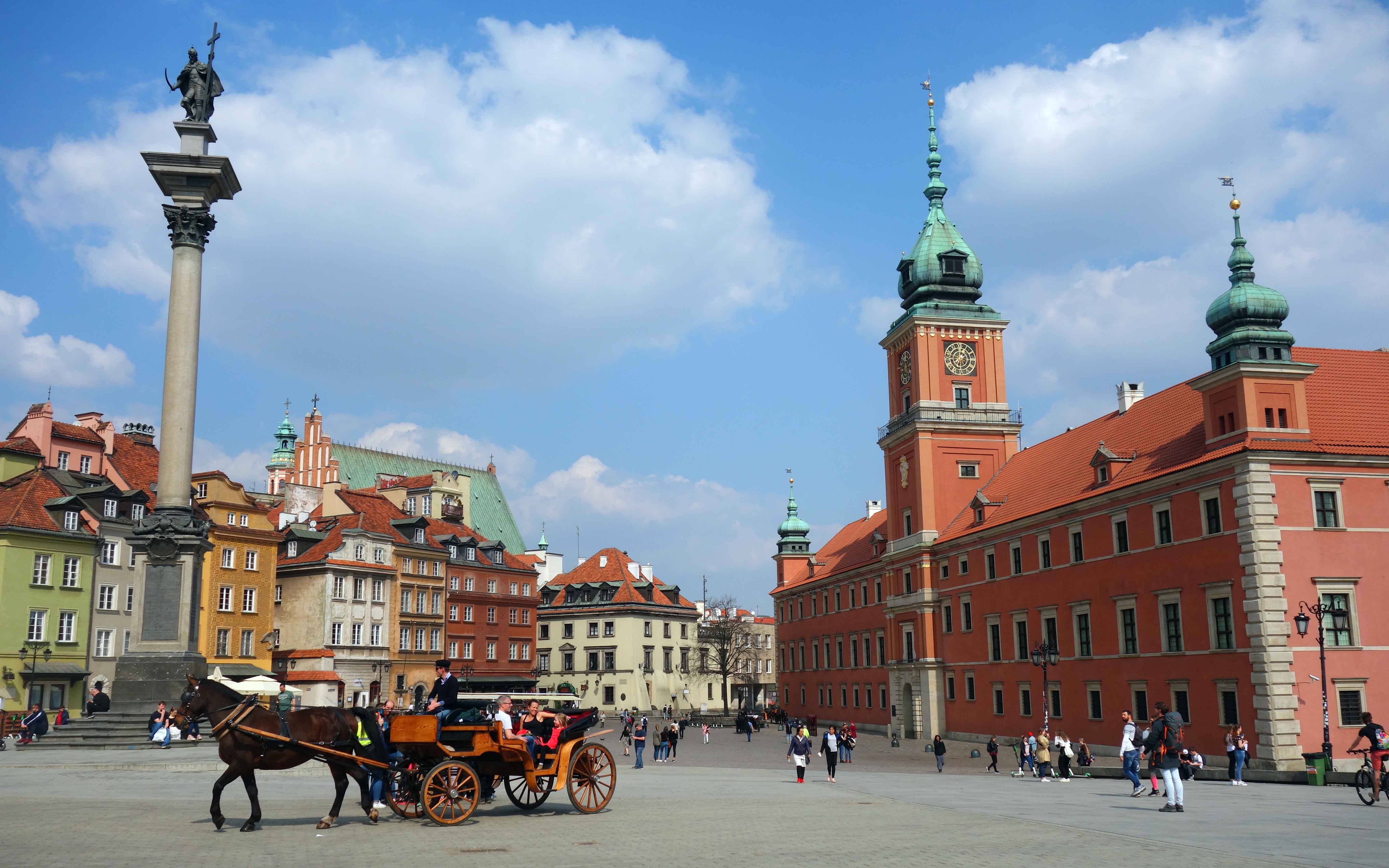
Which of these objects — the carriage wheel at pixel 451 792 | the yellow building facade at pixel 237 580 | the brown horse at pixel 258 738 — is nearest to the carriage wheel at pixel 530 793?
the carriage wheel at pixel 451 792

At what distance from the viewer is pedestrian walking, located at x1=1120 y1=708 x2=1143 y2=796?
25.3 m

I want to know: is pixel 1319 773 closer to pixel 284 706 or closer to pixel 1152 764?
pixel 1152 764

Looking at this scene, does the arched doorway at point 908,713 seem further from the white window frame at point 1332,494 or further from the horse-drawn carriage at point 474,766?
the horse-drawn carriage at point 474,766

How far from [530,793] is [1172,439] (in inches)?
1410

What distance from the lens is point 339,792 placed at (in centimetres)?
1644

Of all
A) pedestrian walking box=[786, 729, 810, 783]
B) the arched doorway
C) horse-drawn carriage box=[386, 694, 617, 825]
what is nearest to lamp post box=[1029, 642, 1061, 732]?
pedestrian walking box=[786, 729, 810, 783]

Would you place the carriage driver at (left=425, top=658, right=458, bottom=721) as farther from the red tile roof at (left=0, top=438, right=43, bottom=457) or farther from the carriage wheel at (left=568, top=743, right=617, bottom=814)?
the red tile roof at (left=0, top=438, right=43, bottom=457)

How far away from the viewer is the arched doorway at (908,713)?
67.6 meters

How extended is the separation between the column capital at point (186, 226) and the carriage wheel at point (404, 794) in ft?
67.0

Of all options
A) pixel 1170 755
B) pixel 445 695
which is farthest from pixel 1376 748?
pixel 445 695

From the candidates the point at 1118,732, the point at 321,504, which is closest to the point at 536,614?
the point at 321,504

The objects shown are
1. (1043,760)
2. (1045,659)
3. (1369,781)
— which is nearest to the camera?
(1369,781)

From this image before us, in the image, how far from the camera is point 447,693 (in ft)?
58.3

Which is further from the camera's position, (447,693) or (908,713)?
(908,713)
